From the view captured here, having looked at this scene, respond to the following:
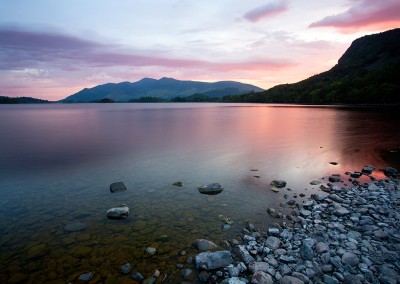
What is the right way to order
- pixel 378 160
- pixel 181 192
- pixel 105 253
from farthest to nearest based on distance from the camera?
pixel 378 160 < pixel 181 192 < pixel 105 253

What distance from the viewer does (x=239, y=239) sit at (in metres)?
12.3

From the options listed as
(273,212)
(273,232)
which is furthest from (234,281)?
(273,212)

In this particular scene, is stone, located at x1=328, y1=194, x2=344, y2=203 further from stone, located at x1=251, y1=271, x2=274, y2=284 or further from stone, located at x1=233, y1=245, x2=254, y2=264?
stone, located at x1=251, y1=271, x2=274, y2=284

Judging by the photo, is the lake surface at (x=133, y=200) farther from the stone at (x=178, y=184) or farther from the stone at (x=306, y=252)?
the stone at (x=306, y=252)

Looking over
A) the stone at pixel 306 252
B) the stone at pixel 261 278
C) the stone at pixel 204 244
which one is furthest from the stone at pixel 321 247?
the stone at pixel 204 244

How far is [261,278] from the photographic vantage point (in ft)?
30.0

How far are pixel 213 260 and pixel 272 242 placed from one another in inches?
124

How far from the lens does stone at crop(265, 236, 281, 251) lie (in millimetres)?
11195

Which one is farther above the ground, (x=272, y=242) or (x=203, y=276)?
(x=272, y=242)

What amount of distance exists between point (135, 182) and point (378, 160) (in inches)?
1097

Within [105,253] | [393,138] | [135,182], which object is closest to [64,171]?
[135,182]

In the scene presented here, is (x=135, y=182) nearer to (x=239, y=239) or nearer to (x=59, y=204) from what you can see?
(x=59, y=204)

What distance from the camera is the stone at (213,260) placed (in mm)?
10117

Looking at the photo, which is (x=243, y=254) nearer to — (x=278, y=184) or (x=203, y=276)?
(x=203, y=276)
